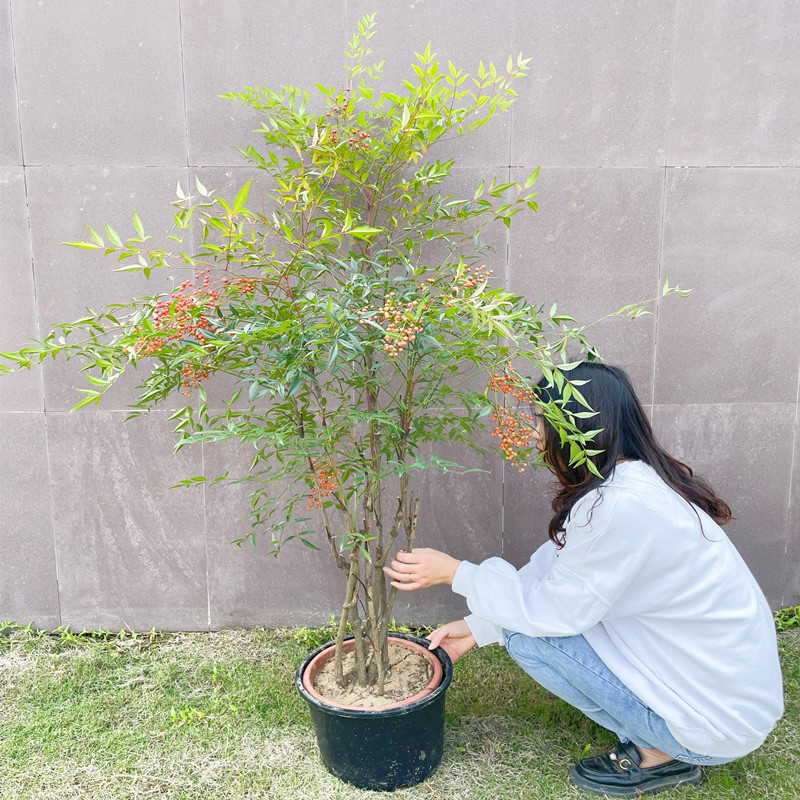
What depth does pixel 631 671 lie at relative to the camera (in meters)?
1.74

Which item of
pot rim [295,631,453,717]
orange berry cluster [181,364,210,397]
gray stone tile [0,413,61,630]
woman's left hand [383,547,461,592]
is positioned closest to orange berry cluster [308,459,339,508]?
woman's left hand [383,547,461,592]

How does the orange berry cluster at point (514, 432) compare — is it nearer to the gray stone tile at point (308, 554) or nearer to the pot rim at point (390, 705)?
the pot rim at point (390, 705)

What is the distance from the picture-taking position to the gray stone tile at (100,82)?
7.45 feet

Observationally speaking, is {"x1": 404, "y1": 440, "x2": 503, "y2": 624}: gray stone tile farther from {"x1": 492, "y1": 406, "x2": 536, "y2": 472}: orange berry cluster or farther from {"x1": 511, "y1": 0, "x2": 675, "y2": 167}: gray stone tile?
{"x1": 511, "y1": 0, "x2": 675, "y2": 167}: gray stone tile

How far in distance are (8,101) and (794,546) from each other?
3222 millimetres

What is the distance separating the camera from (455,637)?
6.48ft

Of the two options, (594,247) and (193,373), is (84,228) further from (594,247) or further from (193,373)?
(594,247)

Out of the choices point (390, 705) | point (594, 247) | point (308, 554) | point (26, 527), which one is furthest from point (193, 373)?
point (594, 247)

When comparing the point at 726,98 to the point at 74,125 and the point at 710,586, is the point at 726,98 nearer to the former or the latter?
the point at 710,586

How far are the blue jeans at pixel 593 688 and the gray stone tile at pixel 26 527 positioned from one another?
68.9 inches

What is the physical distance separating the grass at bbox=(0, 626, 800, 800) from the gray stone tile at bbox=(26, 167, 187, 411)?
1005 millimetres

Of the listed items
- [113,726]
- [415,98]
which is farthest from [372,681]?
[415,98]

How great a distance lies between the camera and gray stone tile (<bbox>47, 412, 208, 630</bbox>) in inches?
98.2

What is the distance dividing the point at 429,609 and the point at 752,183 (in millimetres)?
1919
